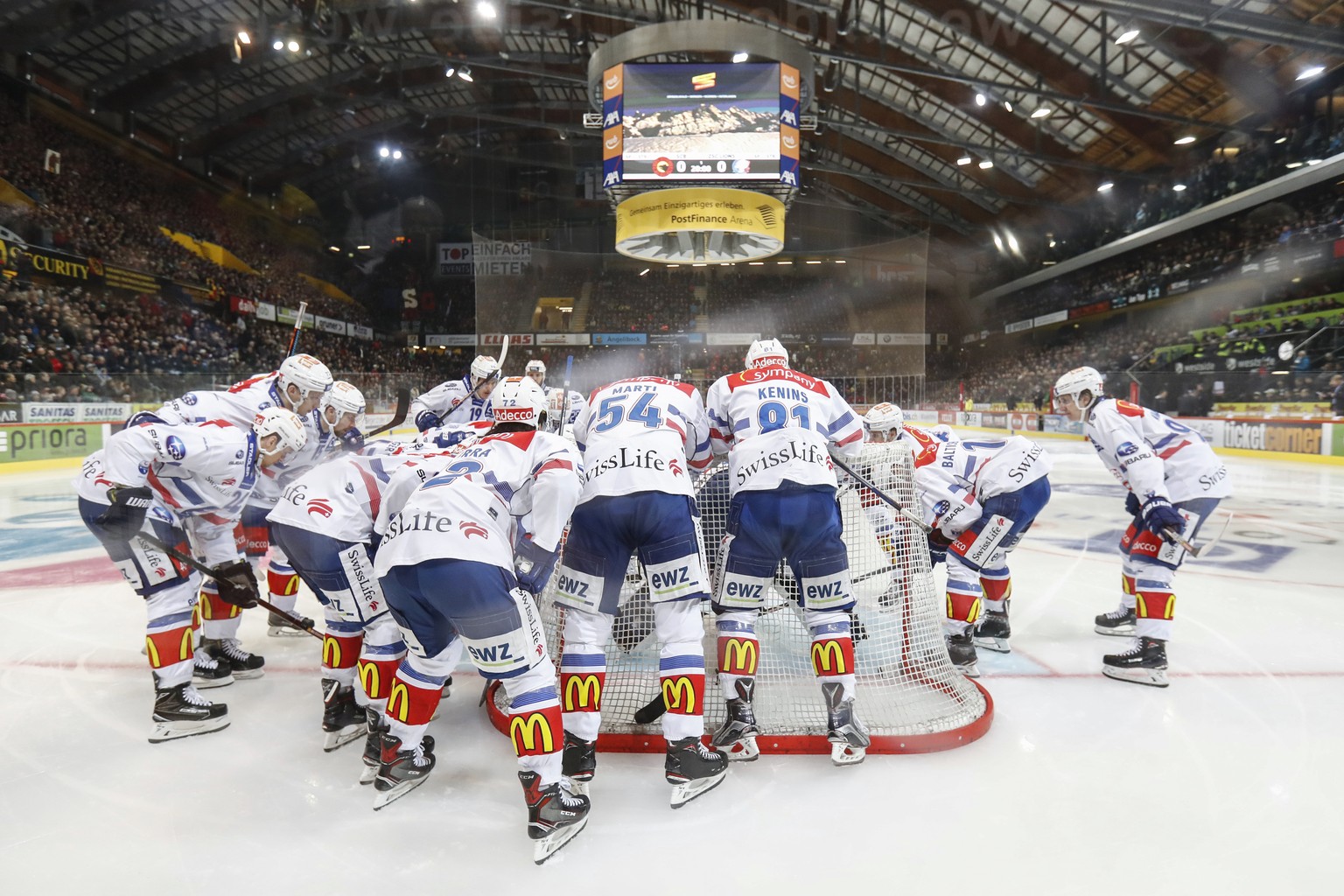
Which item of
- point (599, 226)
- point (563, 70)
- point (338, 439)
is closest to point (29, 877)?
point (338, 439)

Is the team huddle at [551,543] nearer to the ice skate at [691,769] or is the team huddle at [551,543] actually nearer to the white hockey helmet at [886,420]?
the ice skate at [691,769]

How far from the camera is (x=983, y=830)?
2.22 metres

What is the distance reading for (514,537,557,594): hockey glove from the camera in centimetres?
235

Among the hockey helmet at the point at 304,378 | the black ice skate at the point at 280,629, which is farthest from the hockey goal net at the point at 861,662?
the black ice skate at the point at 280,629

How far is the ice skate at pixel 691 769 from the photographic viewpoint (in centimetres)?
241

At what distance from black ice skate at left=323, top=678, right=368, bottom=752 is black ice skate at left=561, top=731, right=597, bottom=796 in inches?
36.6

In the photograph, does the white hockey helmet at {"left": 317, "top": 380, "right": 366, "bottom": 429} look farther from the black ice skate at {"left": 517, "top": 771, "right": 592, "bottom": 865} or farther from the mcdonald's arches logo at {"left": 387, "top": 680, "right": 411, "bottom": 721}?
the black ice skate at {"left": 517, "top": 771, "right": 592, "bottom": 865}

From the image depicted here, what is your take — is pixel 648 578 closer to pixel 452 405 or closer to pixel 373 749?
pixel 373 749

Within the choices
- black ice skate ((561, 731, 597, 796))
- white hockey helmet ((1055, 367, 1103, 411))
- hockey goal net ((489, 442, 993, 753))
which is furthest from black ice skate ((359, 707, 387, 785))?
white hockey helmet ((1055, 367, 1103, 411))

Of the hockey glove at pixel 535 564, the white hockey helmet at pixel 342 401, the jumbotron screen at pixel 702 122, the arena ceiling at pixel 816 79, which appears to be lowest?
the hockey glove at pixel 535 564

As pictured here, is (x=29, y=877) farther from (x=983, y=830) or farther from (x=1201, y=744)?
(x=1201, y=744)

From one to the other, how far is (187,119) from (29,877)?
24.7 metres

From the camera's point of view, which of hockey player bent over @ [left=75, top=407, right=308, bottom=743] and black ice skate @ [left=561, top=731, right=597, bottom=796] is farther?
hockey player bent over @ [left=75, top=407, right=308, bottom=743]

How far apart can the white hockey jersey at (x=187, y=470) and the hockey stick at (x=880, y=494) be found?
2497 millimetres
